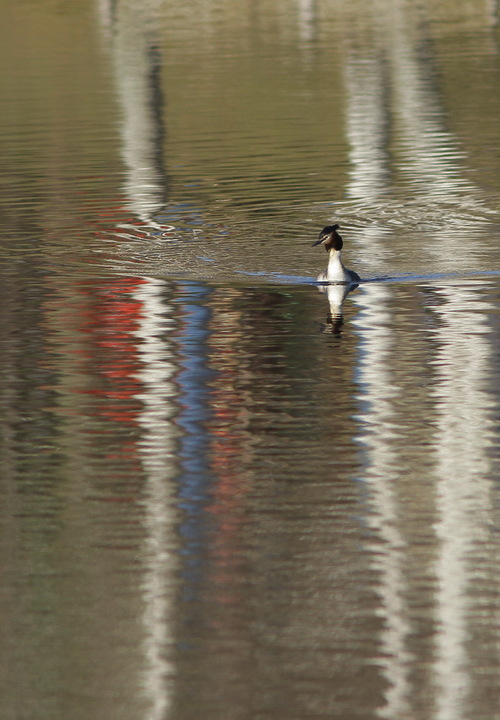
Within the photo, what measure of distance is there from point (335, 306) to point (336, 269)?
0.96 metres

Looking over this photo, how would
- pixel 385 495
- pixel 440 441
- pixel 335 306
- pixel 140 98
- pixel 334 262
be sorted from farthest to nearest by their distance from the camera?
pixel 140 98 < pixel 334 262 < pixel 335 306 < pixel 440 441 < pixel 385 495

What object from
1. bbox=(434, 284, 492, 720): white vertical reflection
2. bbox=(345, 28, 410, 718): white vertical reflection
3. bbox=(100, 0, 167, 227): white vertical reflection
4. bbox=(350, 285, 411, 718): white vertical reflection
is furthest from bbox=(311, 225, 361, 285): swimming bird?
bbox=(100, 0, 167, 227): white vertical reflection

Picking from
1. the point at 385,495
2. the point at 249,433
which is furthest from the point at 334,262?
the point at 385,495

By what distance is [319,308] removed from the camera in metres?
17.2

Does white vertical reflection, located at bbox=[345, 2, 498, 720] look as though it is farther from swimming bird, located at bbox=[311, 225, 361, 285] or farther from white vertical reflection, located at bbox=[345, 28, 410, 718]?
swimming bird, located at bbox=[311, 225, 361, 285]

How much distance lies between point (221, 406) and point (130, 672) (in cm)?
495

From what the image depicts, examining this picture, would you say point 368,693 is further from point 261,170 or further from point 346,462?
point 261,170

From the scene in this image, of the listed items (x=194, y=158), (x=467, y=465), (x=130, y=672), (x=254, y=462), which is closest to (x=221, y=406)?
(x=254, y=462)

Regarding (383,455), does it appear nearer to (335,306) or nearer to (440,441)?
(440,441)

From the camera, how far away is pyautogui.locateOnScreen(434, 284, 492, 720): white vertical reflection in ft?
27.4

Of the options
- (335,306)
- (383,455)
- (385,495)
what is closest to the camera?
(385,495)

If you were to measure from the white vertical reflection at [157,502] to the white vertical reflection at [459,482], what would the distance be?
1289 mm

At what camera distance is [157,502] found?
1084 cm

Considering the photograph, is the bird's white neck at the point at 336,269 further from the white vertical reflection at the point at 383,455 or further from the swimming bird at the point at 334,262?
the white vertical reflection at the point at 383,455
